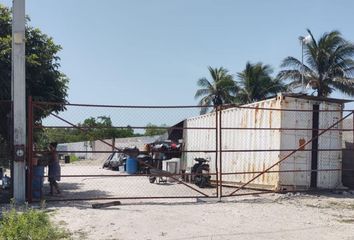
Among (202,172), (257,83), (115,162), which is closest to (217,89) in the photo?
(257,83)

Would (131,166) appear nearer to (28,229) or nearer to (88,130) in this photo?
(88,130)

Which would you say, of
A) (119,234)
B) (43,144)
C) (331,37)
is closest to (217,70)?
(331,37)

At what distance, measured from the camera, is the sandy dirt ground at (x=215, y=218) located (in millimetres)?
9102

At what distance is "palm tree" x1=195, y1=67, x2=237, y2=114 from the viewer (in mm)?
53156

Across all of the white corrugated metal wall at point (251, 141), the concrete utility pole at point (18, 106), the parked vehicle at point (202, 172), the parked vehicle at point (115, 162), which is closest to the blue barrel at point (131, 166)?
the parked vehicle at point (115, 162)

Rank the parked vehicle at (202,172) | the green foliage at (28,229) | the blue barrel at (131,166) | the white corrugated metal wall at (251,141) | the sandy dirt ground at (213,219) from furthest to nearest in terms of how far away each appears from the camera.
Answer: the blue barrel at (131,166) → the parked vehicle at (202,172) → the white corrugated metal wall at (251,141) → the sandy dirt ground at (213,219) → the green foliage at (28,229)

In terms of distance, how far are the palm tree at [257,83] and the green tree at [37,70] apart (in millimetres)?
33479

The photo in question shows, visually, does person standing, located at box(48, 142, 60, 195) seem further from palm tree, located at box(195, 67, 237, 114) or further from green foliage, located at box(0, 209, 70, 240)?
palm tree, located at box(195, 67, 237, 114)

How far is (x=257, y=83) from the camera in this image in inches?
1907

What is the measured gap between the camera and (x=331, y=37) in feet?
133


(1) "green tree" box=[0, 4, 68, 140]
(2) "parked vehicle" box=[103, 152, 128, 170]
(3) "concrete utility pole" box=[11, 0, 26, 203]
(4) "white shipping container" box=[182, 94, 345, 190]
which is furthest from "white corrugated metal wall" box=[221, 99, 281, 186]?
(2) "parked vehicle" box=[103, 152, 128, 170]

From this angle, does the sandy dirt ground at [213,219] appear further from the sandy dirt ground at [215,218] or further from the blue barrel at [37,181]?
the blue barrel at [37,181]

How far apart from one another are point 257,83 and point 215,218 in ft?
127

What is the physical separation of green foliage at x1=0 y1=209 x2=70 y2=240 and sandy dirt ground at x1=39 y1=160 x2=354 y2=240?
0.43m
